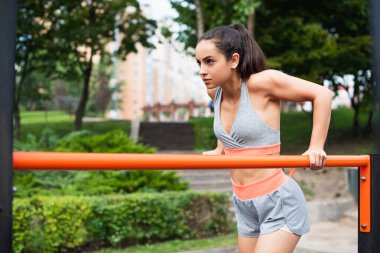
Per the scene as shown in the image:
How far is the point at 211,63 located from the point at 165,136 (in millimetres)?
14186

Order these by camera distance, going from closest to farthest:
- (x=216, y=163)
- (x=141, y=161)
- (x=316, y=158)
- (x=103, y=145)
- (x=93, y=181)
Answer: (x=141, y=161) < (x=216, y=163) < (x=316, y=158) < (x=93, y=181) < (x=103, y=145)

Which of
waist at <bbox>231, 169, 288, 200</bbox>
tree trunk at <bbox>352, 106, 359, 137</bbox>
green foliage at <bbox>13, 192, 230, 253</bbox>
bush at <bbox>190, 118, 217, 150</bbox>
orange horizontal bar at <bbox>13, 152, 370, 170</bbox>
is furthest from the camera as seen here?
tree trunk at <bbox>352, 106, 359, 137</bbox>

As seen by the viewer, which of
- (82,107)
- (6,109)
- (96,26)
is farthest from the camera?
(82,107)

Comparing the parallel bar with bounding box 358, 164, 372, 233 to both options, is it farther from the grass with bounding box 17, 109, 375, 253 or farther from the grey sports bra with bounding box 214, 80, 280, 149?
the grass with bounding box 17, 109, 375, 253

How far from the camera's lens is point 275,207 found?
2.03 metres

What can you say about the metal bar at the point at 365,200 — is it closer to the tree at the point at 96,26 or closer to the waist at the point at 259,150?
the waist at the point at 259,150

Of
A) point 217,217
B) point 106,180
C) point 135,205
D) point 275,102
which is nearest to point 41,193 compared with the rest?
point 106,180

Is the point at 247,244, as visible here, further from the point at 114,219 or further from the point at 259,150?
the point at 114,219

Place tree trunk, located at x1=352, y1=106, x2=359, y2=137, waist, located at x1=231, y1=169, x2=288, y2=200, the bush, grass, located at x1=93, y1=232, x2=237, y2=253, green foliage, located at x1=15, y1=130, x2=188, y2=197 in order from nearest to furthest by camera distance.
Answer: waist, located at x1=231, y1=169, x2=288, y2=200 < grass, located at x1=93, y1=232, x2=237, y2=253 < green foliage, located at x1=15, y1=130, x2=188, y2=197 < the bush < tree trunk, located at x1=352, y1=106, x2=359, y2=137

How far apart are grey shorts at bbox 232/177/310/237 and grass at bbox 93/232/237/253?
4.10 metres

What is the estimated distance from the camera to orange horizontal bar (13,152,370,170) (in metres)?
1.31

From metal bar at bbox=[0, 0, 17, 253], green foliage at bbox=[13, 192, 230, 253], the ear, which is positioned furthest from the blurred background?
metal bar at bbox=[0, 0, 17, 253]

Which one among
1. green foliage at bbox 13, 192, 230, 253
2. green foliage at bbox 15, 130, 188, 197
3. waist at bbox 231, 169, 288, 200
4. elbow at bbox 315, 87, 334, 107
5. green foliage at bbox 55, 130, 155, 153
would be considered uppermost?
elbow at bbox 315, 87, 334, 107

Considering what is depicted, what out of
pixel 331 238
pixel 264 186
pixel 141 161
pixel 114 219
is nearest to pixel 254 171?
pixel 264 186
